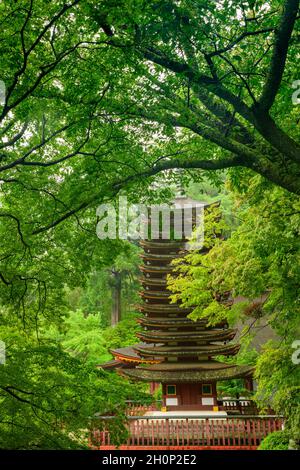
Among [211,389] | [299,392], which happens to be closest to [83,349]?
[211,389]

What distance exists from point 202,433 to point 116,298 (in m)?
18.4

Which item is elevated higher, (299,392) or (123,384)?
(123,384)

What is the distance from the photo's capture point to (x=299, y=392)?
7016 mm

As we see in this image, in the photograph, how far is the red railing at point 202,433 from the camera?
1223 centimetres

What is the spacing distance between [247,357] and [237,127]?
1291 cm

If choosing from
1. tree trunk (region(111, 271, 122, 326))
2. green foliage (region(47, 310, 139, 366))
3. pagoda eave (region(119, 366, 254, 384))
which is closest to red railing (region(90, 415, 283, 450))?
pagoda eave (region(119, 366, 254, 384))

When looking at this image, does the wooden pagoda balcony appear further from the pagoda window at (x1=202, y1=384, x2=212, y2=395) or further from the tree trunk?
the tree trunk

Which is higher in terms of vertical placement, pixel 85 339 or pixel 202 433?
pixel 85 339

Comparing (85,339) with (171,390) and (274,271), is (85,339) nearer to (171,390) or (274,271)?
(171,390)

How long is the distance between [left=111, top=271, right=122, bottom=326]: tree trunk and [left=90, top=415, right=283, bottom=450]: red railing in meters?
17.0

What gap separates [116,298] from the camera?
99.3 ft

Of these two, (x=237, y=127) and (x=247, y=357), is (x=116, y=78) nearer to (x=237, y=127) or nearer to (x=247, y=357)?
(x=237, y=127)

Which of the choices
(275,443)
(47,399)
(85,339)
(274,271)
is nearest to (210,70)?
(47,399)

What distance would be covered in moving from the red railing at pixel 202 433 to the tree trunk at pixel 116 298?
55.7 feet
